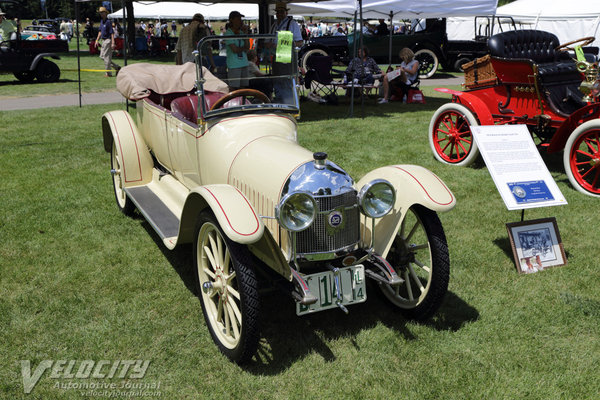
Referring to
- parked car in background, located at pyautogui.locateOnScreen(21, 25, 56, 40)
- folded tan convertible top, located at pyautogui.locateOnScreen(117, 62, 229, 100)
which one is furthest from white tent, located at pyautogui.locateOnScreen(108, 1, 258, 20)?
folded tan convertible top, located at pyautogui.locateOnScreen(117, 62, 229, 100)

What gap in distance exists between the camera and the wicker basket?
6.48 metres

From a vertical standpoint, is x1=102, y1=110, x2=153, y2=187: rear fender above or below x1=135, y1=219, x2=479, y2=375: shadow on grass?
above

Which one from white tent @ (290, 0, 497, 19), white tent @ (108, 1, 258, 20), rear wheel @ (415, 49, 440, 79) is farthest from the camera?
white tent @ (108, 1, 258, 20)

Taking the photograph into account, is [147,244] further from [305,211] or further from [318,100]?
[318,100]

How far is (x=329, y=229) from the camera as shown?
2.81m

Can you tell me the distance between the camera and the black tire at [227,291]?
2568 millimetres

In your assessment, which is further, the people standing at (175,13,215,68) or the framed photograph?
the people standing at (175,13,215,68)

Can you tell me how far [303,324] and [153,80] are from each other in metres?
2.98

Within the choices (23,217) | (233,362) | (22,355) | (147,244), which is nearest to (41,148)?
(23,217)

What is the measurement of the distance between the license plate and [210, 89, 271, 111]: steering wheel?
1673mm

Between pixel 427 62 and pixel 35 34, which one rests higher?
pixel 35 34

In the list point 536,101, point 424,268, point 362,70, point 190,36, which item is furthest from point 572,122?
point 190,36

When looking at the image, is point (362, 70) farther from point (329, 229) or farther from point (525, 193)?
point (329, 229)

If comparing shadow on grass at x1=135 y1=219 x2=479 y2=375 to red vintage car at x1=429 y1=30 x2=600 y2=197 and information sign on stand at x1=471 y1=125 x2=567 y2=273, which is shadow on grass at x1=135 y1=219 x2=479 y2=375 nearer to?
information sign on stand at x1=471 y1=125 x2=567 y2=273
